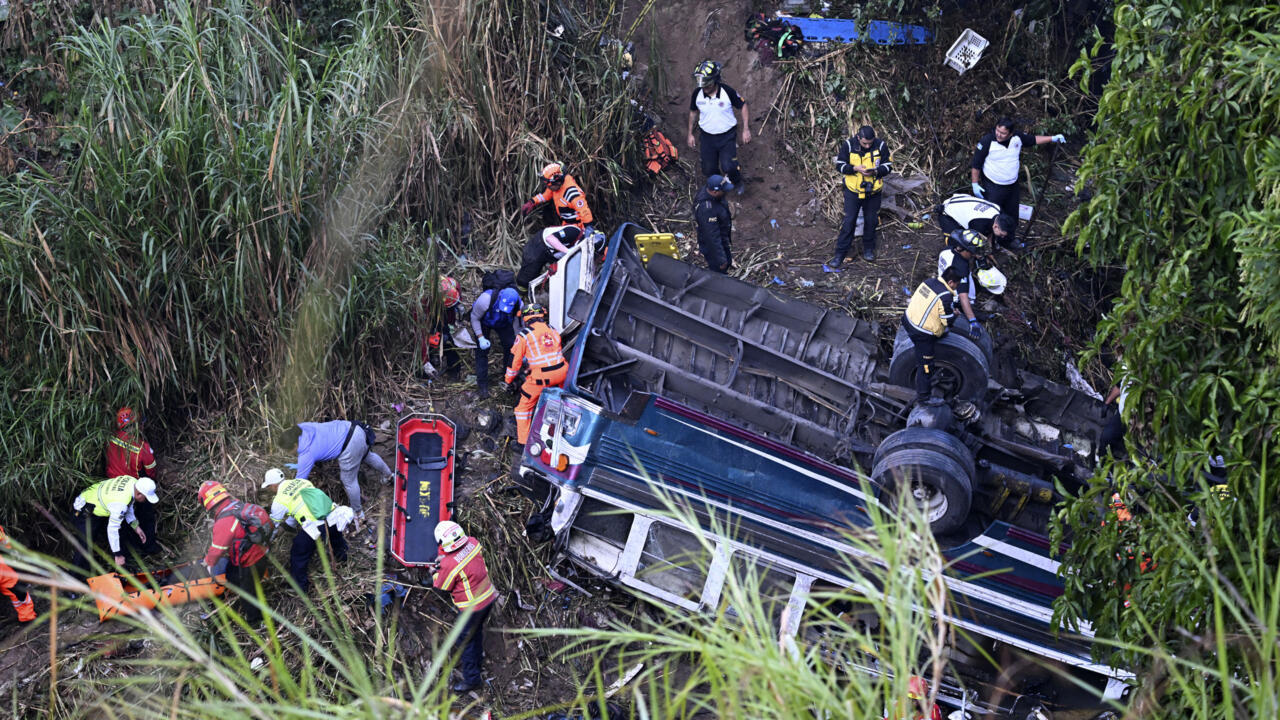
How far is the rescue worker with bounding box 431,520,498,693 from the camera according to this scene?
238 inches

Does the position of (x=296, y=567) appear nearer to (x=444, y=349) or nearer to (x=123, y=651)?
(x=123, y=651)

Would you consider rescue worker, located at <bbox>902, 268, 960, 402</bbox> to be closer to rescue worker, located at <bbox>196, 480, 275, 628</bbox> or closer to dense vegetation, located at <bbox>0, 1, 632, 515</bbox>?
dense vegetation, located at <bbox>0, 1, 632, 515</bbox>

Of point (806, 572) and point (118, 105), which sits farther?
point (118, 105)

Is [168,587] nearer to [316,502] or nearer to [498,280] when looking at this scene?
[316,502]

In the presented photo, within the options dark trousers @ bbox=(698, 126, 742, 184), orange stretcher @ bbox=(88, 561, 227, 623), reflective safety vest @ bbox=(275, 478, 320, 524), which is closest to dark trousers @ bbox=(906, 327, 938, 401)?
dark trousers @ bbox=(698, 126, 742, 184)

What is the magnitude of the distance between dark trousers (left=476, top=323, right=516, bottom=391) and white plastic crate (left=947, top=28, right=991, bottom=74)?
5496 millimetres

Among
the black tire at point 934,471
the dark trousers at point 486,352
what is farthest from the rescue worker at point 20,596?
the black tire at point 934,471

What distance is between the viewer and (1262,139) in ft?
12.6

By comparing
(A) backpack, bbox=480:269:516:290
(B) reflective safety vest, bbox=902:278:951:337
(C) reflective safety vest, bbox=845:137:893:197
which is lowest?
(A) backpack, bbox=480:269:516:290

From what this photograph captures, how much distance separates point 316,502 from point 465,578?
1169 mm

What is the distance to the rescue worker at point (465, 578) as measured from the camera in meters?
6.04

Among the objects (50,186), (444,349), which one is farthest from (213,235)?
(444,349)

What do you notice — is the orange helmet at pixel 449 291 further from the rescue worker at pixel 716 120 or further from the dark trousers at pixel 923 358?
the dark trousers at pixel 923 358

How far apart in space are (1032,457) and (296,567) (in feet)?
15.9
